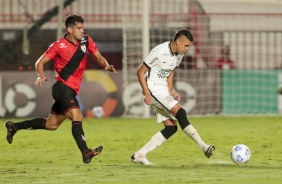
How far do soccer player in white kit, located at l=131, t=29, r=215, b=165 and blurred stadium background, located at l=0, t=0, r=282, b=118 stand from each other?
28.7 ft

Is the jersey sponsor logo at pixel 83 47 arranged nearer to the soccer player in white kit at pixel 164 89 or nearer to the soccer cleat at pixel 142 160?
the soccer player in white kit at pixel 164 89

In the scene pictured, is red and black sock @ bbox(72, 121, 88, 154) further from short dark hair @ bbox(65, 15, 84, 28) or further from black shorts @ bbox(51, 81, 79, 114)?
short dark hair @ bbox(65, 15, 84, 28)

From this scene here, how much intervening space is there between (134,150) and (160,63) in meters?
2.52

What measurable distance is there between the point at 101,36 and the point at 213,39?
103 inches

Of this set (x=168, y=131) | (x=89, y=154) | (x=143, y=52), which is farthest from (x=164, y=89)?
(x=143, y=52)

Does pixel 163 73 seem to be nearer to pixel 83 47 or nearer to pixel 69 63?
pixel 83 47

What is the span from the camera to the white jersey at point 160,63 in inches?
472

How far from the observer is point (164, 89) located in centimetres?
1204

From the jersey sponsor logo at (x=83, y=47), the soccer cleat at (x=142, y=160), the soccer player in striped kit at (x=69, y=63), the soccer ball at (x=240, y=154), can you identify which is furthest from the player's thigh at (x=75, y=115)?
the soccer ball at (x=240, y=154)

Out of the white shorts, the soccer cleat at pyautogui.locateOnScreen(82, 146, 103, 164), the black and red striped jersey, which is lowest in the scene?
the soccer cleat at pyautogui.locateOnScreen(82, 146, 103, 164)

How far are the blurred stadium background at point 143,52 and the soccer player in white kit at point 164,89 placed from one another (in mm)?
8752

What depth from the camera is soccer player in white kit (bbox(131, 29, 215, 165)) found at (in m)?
11.8

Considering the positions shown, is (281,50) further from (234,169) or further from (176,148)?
(234,169)

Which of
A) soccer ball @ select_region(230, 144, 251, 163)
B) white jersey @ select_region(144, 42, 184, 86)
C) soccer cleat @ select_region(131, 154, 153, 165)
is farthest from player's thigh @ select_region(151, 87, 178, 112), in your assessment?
soccer ball @ select_region(230, 144, 251, 163)
